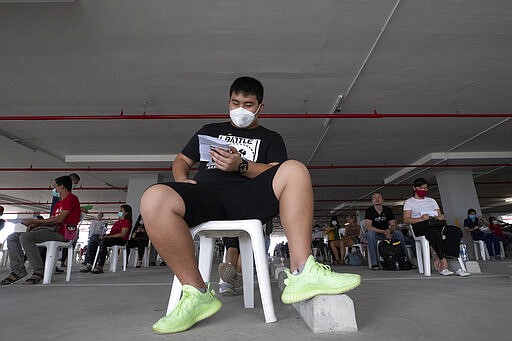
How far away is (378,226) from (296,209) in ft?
11.5

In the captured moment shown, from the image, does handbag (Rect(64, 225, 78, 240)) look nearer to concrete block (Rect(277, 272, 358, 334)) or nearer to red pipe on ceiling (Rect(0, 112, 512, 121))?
red pipe on ceiling (Rect(0, 112, 512, 121))

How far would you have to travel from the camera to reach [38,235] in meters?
2.89

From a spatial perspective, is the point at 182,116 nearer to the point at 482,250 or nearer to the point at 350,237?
the point at 350,237

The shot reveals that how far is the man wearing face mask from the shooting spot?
94 cm

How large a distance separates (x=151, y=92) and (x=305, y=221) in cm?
422

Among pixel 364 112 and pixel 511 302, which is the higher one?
pixel 364 112

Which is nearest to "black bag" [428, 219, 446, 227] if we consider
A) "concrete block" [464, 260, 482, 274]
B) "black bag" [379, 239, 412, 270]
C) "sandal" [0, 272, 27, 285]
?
"concrete block" [464, 260, 482, 274]

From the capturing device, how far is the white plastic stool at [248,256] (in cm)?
103

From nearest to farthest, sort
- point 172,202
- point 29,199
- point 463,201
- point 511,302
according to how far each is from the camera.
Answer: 1. point 172,202
2. point 511,302
3. point 463,201
4. point 29,199

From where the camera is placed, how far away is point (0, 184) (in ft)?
34.2

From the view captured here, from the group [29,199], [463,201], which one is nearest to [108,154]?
[29,199]

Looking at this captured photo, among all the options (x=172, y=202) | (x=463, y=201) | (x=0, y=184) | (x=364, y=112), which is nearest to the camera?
(x=172, y=202)

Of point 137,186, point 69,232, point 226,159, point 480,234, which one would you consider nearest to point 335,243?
point 480,234

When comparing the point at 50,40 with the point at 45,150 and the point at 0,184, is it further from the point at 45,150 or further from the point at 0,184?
the point at 0,184
